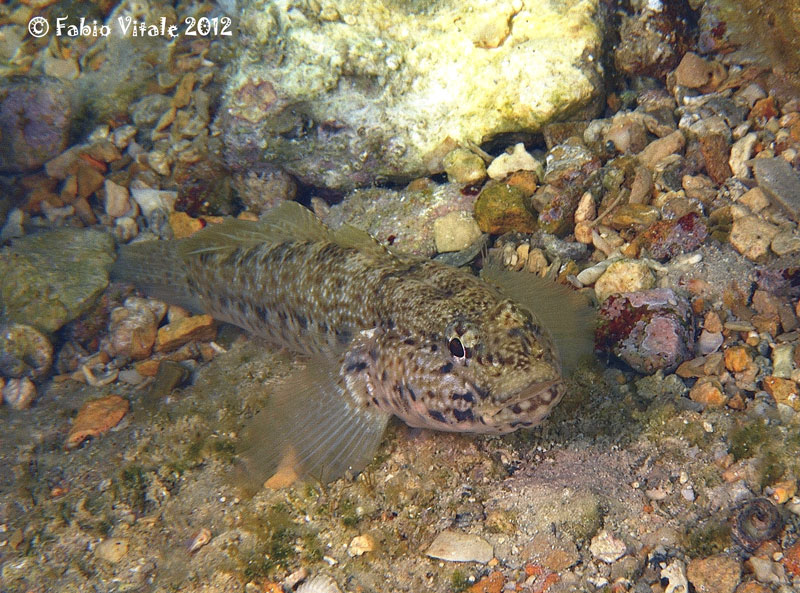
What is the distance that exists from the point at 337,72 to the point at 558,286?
327 cm

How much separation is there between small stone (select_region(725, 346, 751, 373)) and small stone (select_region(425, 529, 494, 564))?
208 centimetres

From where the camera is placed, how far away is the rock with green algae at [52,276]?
204 inches

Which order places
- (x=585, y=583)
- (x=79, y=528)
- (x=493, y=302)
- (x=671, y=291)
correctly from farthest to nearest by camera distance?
1. (x=671, y=291)
2. (x=79, y=528)
3. (x=493, y=302)
4. (x=585, y=583)

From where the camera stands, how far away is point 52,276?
5.38 meters

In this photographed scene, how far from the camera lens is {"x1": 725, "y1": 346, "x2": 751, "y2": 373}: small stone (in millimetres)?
3330

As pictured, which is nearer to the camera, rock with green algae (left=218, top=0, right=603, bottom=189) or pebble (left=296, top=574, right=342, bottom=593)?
pebble (left=296, top=574, right=342, bottom=593)

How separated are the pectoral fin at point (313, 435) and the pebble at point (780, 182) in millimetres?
3369

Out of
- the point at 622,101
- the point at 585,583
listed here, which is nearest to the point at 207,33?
the point at 622,101

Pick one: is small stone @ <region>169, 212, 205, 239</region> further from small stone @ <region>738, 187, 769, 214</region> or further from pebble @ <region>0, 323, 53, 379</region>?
small stone @ <region>738, 187, 769, 214</region>

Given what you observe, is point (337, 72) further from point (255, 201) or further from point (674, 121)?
point (674, 121)

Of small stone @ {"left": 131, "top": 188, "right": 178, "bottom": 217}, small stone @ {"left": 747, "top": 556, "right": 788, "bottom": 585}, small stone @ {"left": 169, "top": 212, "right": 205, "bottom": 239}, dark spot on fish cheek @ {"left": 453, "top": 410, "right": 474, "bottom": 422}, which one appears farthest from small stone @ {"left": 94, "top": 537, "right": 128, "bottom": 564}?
small stone @ {"left": 131, "top": 188, "right": 178, "bottom": 217}

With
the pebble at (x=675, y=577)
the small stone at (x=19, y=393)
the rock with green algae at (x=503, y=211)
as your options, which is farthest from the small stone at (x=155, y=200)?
the pebble at (x=675, y=577)

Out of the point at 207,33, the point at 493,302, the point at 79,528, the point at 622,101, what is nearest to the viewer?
the point at 493,302

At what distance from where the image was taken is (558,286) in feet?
13.4
